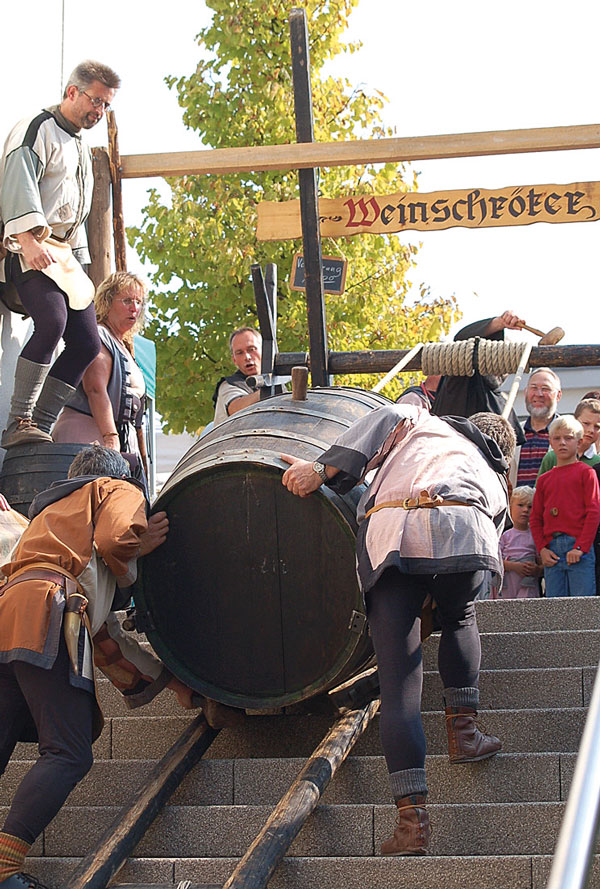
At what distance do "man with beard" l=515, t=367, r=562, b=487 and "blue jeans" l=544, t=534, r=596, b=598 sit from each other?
958mm

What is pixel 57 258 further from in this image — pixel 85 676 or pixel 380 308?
pixel 380 308

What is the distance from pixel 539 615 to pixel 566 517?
95 centimetres

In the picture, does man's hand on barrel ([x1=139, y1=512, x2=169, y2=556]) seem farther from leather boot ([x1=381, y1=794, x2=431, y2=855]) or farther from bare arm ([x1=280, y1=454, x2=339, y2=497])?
leather boot ([x1=381, y1=794, x2=431, y2=855])

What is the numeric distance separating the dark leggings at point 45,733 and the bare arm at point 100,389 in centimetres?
202

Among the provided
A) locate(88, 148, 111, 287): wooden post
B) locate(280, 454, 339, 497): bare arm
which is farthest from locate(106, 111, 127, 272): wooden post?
locate(280, 454, 339, 497): bare arm

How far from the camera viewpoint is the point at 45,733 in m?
3.64

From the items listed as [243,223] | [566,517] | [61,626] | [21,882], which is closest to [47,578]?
[61,626]

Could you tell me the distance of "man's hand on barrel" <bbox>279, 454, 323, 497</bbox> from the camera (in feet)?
13.5

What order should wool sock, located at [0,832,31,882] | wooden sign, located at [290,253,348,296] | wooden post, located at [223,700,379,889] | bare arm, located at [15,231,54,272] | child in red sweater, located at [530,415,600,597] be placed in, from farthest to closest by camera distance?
wooden sign, located at [290,253,348,296], child in red sweater, located at [530,415,600,597], bare arm, located at [15,231,54,272], wool sock, located at [0,832,31,882], wooden post, located at [223,700,379,889]

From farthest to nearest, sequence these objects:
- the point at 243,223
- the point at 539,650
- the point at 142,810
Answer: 1. the point at 243,223
2. the point at 539,650
3. the point at 142,810

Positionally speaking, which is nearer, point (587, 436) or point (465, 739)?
point (465, 739)

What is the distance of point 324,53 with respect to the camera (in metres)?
13.9

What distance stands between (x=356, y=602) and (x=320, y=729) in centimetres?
63

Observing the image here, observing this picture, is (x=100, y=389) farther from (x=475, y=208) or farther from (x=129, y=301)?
(x=475, y=208)
